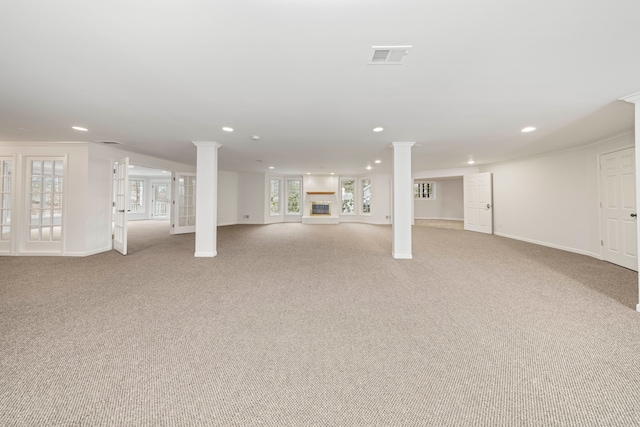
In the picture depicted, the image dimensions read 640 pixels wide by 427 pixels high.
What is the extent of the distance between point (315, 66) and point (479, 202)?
7913mm

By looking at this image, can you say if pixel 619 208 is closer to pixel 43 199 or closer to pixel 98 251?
pixel 98 251

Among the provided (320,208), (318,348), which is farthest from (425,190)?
(318,348)

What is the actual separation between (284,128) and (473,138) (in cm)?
347

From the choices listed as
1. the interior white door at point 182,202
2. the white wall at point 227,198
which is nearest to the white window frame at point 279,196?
the white wall at point 227,198

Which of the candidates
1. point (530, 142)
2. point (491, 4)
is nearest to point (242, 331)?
point (491, 4)

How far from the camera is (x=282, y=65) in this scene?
1.99m

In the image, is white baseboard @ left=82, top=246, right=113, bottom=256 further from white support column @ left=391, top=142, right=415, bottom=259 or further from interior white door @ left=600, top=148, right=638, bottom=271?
interior white door @ left=600, top=148, right=638, bottom=271

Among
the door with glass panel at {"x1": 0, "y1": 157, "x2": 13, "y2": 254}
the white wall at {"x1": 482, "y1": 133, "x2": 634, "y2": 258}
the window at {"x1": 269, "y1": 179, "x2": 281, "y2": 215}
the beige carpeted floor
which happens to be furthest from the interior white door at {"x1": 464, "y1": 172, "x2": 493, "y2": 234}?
the door with glass panel at {"x1": 0, "y1": 157, "x2": 13, "y2": 254}

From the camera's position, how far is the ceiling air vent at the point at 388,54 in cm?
176

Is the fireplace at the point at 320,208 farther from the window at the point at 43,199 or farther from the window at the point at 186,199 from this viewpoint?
the window at the point at 43,199

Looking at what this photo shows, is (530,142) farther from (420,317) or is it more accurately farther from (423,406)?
(423,406)

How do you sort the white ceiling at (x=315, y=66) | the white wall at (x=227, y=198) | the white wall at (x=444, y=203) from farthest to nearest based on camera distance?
1. the white wall at (x=444, y=203)
2. the white wall at (x=227, y=198)
3. the white ceiling at (x=315, y=66)

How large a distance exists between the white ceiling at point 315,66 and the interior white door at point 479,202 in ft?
12.3

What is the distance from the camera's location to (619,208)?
4145 millimetres
